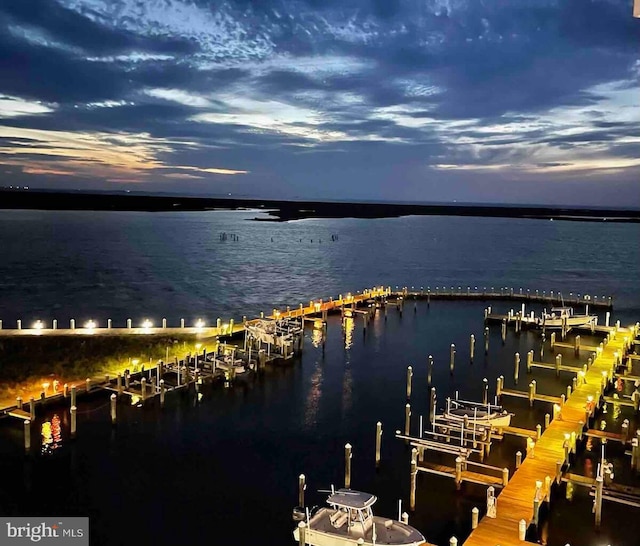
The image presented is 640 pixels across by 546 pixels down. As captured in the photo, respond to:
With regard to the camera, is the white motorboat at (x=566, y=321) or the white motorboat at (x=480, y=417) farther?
the white motorboat at (x=566, y=321)

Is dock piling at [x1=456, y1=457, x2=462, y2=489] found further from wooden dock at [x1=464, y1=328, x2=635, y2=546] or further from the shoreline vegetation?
the shoreline vegetation

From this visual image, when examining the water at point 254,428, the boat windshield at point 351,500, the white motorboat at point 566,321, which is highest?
the white motorboat at point 566,321

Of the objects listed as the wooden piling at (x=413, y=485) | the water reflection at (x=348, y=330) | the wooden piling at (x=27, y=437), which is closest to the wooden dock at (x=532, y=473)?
the wooden piling at (x=413, y=485)

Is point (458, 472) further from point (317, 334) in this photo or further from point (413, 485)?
point (317, 334)

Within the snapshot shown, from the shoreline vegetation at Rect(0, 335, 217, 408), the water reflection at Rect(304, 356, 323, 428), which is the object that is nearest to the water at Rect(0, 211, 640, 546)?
the water reflection at Rect(304, 356, 323, 428)

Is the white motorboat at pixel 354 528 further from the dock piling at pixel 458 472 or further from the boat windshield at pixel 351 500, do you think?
the dock piling at pixel 458 472
